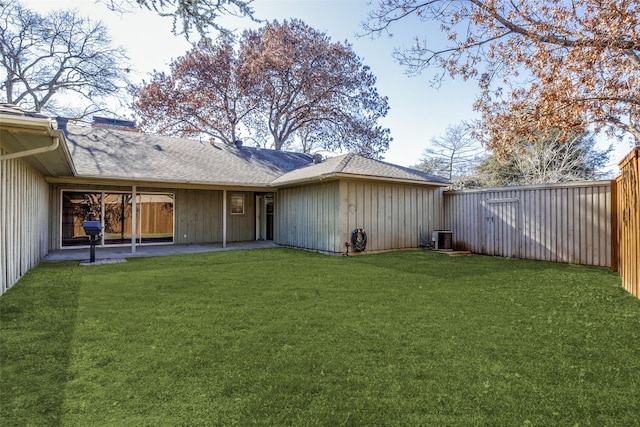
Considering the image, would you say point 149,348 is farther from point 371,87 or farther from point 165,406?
point 371,87

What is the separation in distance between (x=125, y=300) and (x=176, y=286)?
87 centimetres

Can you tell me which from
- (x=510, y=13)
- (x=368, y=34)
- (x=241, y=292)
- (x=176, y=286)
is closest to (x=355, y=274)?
(x=241, y=292)

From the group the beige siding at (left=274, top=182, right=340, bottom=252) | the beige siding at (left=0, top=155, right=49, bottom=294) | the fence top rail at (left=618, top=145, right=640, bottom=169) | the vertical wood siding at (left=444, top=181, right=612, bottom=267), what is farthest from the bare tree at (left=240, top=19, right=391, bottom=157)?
the fence top rail at (left=618, top=145, right=640, bottom=169)

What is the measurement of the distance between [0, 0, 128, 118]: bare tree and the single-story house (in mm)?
6576

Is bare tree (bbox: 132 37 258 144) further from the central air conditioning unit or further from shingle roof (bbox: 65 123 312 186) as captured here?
the central air conditioning unit

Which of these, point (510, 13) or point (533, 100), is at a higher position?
point (510, 13)

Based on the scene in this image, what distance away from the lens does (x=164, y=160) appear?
10.9 metres

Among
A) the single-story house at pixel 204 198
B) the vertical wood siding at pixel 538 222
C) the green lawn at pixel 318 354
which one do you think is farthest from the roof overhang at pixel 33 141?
the vertical wood siding at pixel 538 222

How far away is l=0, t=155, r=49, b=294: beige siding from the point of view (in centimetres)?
449

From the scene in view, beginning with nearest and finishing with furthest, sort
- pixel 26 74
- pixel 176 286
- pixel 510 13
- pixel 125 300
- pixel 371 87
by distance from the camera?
pixel 125 300
pixel 176 286
pixel 510 13
pixel 26 74
pixel 371 87

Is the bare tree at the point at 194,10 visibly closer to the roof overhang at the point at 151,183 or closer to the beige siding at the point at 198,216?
the roof overhang at the point at 151,183

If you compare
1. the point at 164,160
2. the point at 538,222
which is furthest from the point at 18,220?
the point at 538,222

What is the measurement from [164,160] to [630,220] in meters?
11.4

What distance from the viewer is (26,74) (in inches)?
619
